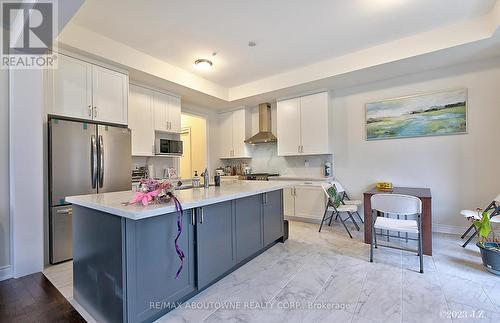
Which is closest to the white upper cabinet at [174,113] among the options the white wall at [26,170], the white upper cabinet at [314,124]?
the white wall at [26,170]

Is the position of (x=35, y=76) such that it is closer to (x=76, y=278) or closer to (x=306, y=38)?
(x=76, y=278)

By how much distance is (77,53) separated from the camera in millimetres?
2982

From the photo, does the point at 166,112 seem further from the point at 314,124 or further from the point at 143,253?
the point at 143,253

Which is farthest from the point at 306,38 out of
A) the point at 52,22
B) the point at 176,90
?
the point at 52,22

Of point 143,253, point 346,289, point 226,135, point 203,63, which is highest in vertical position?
point 203,63

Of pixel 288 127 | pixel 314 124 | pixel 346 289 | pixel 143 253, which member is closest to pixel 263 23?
pixel 314 124

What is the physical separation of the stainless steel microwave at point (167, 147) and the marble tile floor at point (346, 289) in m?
2.13

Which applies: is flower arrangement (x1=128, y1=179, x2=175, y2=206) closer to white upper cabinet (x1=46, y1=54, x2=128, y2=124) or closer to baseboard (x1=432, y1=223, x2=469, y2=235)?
white upper cabinet (x1=46, y1=54, x2=128, y2=124)

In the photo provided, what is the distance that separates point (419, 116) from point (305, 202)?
2.37 m

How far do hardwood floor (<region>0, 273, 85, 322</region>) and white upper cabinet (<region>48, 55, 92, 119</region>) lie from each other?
6.10 feet

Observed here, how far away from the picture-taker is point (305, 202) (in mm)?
4539

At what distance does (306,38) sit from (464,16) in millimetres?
1821

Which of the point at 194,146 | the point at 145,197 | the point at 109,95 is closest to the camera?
the point at 145,197

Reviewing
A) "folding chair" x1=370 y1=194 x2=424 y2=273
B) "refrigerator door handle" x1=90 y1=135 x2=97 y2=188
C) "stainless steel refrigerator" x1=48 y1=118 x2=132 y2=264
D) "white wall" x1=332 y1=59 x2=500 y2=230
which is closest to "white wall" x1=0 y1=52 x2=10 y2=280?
"stainless steel refrigerator" x1=48 y1=118 x2=132 y2=264
